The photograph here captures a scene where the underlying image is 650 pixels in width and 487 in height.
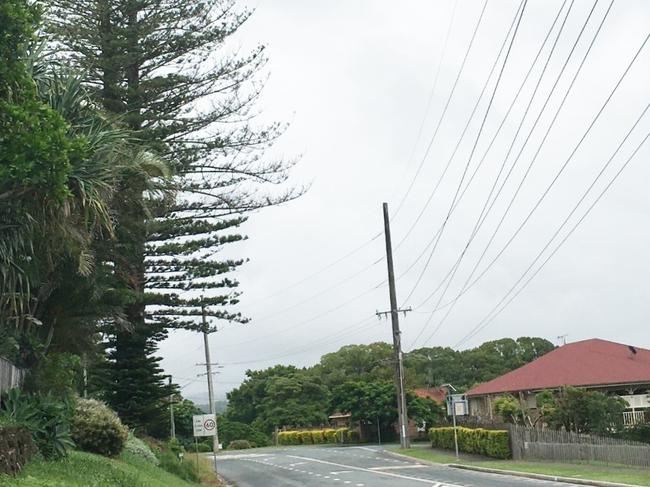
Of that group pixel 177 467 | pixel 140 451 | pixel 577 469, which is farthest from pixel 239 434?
pixel 140 451

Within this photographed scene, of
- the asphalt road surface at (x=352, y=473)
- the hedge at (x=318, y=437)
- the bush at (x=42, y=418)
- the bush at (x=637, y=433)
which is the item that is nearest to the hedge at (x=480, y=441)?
the asphalt road surface at (x=352, y=473)

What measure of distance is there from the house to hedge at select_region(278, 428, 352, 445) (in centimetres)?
1581

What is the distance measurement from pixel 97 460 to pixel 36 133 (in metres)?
8.30

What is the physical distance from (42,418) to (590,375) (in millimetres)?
33557

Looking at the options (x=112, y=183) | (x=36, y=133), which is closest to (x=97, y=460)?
(x=112, y=183)

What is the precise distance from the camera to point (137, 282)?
32406 mm

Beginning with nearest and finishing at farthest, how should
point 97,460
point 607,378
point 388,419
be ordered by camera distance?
point 97,460 < point 607,378 < point 388,419

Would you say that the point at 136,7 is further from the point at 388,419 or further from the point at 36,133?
the point at 388,419

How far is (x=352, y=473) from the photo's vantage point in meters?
31.5

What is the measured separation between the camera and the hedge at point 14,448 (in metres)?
12.5

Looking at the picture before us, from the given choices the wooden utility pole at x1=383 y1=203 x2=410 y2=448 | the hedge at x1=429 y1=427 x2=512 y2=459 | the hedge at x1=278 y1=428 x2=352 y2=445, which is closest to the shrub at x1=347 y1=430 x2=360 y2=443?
the hedge at x1=278 y1=428 x2=352 y2=445

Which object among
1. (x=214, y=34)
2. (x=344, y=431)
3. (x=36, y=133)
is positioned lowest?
(x=344, y=431)

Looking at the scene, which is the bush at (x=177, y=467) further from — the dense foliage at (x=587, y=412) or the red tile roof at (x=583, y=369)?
the red tile roof at (x=583, y=369)

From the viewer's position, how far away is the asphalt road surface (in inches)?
1024
